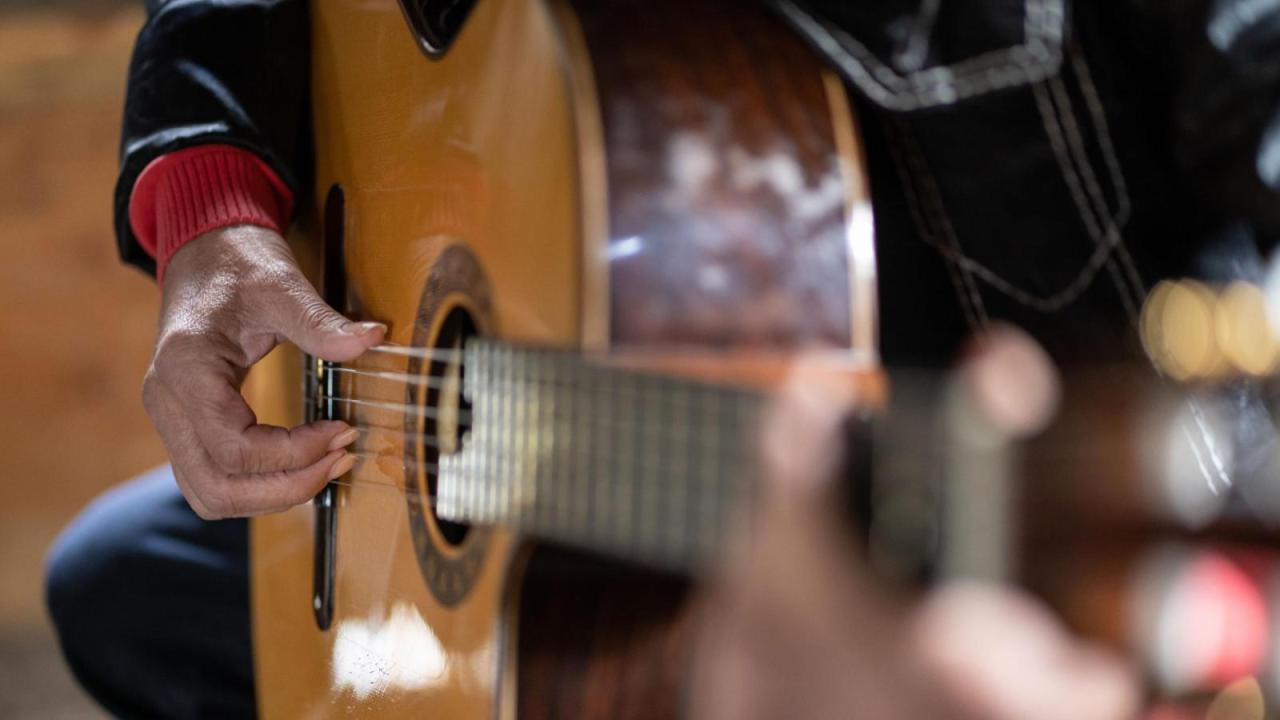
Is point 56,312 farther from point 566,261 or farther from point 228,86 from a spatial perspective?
point 566,261

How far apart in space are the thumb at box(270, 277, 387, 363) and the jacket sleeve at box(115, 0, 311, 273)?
95 mm

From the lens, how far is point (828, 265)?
42 centimetres

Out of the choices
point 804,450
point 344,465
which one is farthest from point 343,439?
point 804,450

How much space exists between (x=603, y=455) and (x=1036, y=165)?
254 mm

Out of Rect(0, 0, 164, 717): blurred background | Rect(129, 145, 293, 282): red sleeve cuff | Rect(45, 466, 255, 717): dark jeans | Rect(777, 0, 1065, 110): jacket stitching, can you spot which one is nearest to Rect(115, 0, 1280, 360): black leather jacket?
Rect(777, 0, 1065, 110): jacket stitching

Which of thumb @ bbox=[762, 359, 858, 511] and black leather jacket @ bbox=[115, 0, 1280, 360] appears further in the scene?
black leather jacket @ bbox=[115, 0, 1280, 360]

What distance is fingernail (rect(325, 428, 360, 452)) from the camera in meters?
0.51

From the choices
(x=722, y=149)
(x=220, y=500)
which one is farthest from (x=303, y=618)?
(x=722, y=149)

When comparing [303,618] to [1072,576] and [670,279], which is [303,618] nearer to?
[670,279]

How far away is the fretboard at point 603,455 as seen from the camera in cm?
31

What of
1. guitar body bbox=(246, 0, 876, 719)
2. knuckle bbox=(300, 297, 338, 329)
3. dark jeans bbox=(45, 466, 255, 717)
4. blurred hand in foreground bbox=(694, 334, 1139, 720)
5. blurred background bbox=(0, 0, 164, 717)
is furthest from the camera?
blurred background bbox=(0, 0, 164, 717)

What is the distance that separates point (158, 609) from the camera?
2.57 feet

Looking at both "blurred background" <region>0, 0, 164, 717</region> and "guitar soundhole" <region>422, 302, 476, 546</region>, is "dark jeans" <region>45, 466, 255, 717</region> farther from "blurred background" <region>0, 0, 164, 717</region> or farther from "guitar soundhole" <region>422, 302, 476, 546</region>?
"blurred background" <region>0, 0, 164, 717</region>

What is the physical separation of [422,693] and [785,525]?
0.24 meters
